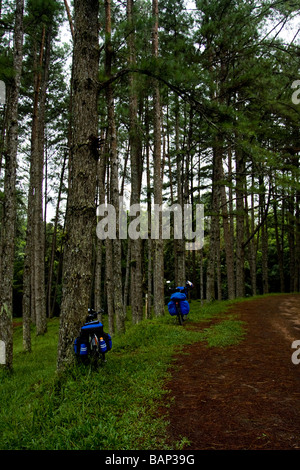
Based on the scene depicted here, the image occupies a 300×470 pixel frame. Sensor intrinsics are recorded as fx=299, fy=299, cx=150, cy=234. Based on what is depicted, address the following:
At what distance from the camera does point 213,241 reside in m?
14.6

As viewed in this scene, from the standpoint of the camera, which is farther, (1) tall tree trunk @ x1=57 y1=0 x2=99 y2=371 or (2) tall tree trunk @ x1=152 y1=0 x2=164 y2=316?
(2) tall tree trunk @ x1=152 y1=0 x2=164 y2=316

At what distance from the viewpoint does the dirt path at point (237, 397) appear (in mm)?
2852

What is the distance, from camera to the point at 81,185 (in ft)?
16.7

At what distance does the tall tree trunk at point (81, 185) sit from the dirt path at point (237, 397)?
72.8 inches

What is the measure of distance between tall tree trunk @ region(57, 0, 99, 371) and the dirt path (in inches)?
72.8

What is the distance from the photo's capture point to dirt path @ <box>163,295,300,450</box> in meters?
2.85

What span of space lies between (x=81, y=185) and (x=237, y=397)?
153 inches

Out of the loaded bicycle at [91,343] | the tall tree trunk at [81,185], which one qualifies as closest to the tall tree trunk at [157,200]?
the tall tree trunk at [81,185]

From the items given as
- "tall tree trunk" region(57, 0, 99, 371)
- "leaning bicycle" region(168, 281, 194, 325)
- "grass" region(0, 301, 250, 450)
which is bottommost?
"grass" region(0, 301, 250, 450)

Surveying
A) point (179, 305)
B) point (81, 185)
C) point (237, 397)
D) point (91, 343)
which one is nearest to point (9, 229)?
point (81, 185)

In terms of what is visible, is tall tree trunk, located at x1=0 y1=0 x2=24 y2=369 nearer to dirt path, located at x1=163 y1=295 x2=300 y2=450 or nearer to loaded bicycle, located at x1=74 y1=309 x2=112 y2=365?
loaded bicycle, located at x1=74 y1=309 x2=112 y2=365

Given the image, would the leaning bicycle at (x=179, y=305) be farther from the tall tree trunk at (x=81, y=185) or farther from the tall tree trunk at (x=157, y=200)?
the tall tree trunk at (x=81, y=185)

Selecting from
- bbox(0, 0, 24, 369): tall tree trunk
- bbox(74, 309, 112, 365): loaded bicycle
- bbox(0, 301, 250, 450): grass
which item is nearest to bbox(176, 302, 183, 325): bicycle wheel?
bbox(0, 301, 250, 450): grass

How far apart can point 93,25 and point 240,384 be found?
6357mm
